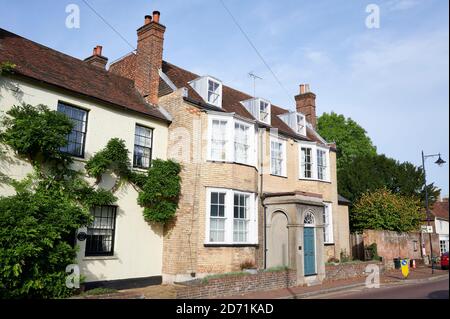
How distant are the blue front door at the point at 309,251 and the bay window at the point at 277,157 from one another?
3.74 meters

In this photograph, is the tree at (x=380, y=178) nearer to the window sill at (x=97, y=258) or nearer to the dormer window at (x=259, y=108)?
the dormer window at (x=259, y=108)

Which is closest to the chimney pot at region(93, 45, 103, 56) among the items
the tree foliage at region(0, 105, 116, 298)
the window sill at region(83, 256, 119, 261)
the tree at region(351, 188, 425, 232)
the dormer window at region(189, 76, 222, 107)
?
the dormer window at region(189, 76, 222, 107)

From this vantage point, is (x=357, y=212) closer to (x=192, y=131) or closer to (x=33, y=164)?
(x=192, y=131)

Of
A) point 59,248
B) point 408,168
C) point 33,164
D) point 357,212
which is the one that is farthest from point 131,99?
point 408,168

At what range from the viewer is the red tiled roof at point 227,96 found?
60.8 feet

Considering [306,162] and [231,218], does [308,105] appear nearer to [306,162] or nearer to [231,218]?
[306,162]

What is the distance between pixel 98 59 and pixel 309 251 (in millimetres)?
14606

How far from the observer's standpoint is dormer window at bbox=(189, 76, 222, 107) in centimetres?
1792

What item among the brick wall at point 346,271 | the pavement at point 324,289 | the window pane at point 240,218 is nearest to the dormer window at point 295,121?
the window pane at point 240,218

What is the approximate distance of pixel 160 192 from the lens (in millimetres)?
14625

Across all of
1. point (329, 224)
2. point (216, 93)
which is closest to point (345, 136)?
point (329, 224)

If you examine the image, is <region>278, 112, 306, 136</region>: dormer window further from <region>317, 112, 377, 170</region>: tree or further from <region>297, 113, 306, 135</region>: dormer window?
<region>317, 112, 377, 170</region>: tree

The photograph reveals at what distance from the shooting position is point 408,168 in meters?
35.2

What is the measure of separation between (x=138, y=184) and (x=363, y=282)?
11.1 metres
